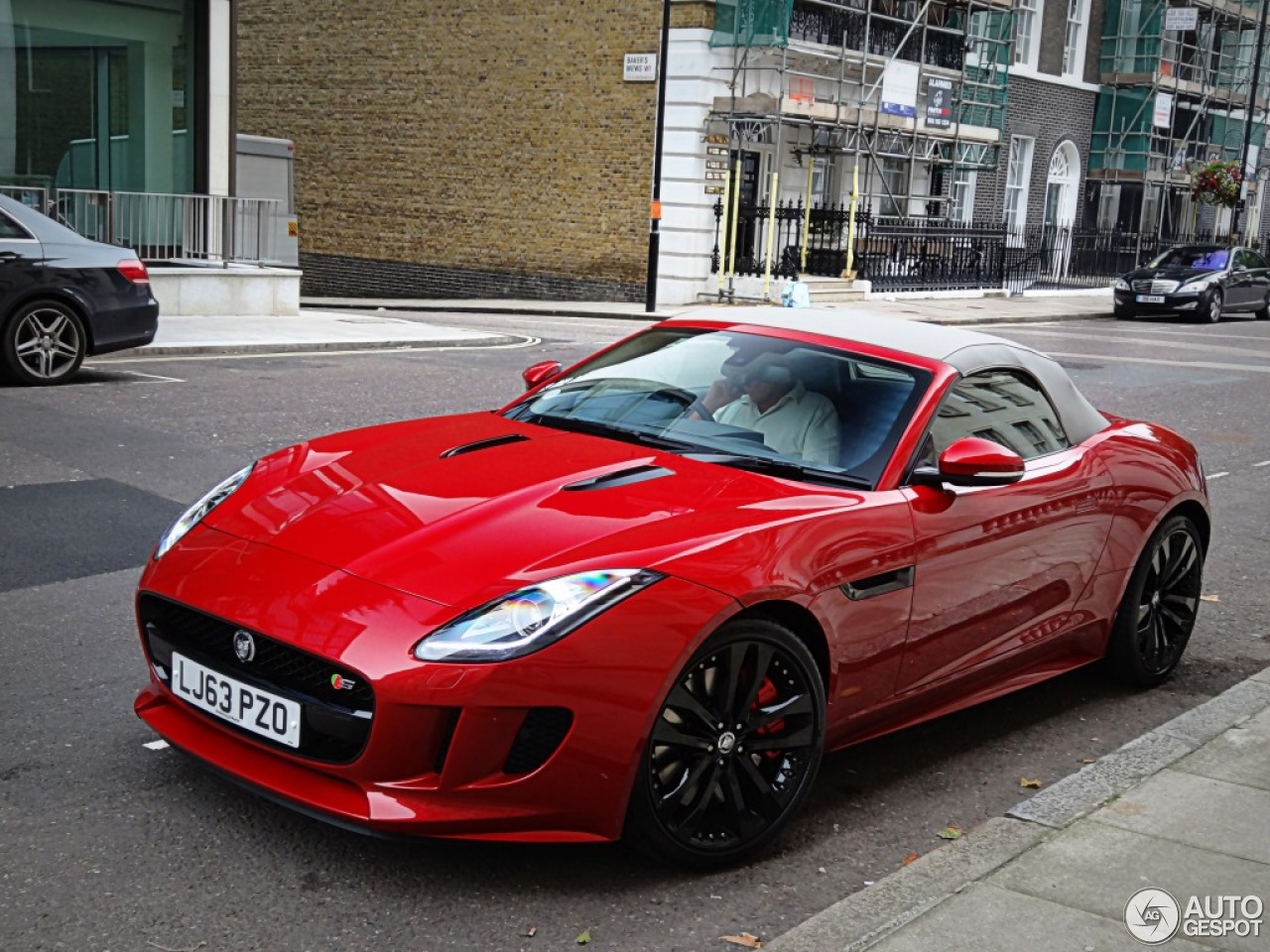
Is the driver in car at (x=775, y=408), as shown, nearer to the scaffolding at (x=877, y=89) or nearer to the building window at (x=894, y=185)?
the scaffolding at (x=877, y=89)

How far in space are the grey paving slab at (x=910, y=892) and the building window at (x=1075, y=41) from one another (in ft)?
136

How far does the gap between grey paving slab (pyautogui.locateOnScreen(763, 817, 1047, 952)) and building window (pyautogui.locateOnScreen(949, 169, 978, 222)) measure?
34980 mm

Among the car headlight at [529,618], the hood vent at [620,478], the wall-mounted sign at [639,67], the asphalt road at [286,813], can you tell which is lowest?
the asphalt road at [286,813]

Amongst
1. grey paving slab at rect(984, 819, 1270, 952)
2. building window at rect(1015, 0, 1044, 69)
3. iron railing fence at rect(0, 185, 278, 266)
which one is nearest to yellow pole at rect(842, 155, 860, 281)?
building window at rect(1015, 0, 1044, 69)

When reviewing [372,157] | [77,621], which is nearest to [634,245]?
[372,157]

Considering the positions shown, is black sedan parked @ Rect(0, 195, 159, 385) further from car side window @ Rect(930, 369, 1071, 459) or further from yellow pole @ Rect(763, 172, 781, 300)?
yellow pole @ Rect(763, 172, 781, 300)

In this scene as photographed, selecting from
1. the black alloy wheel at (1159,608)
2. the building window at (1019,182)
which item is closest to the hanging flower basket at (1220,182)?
the building window at (1019,182)

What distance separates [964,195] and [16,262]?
30.5 meters

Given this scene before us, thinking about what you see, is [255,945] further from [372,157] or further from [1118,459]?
A: [372,157]

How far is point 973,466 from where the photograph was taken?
14.6 feet

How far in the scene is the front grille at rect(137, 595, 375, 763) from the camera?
3479 mm

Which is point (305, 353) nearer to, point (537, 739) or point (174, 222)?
point (174, 222)

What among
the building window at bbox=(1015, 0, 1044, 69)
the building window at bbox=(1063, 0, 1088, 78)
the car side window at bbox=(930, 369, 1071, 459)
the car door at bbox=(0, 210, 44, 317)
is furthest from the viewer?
the building window at bbox=(1063, 0, 1088, 78)

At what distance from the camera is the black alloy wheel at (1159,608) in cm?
563
